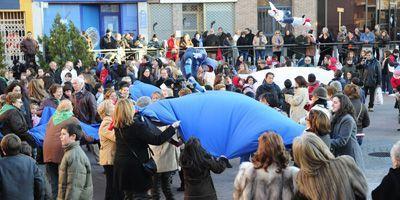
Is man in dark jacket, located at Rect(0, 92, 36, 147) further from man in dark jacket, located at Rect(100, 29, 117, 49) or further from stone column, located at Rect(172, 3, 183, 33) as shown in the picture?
stone column, located at Rect(172, 3, 183, 33)

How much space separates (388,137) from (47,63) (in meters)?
11.1

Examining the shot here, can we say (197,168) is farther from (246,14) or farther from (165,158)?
(246,14)

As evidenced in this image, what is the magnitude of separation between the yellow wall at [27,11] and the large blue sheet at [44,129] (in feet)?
61.3

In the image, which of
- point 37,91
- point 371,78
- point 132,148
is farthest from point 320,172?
point 371,78

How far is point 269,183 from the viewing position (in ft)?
18.8

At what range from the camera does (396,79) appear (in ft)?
51.8

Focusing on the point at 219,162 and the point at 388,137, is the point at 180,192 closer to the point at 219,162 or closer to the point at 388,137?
the point at 219,162

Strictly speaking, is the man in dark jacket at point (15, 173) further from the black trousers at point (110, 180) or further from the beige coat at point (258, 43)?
the beige coat at point (258, 43)

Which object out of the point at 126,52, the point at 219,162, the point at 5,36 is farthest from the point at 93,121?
the point at 5,36

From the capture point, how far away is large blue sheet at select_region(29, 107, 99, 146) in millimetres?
9555

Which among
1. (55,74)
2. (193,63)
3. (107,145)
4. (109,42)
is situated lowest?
(107,145)

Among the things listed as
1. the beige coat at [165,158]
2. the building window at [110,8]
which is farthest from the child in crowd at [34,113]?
the building window at [110,8]

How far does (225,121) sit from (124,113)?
1381mm

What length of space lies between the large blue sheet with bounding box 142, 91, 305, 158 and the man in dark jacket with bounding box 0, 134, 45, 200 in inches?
74.4
